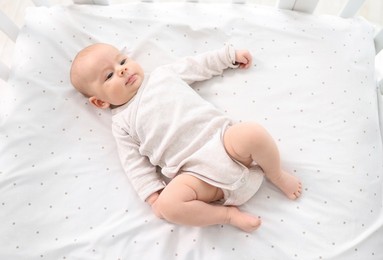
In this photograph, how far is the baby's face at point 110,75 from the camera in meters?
0.95

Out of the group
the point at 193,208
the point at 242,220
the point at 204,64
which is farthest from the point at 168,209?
the point at 204,64

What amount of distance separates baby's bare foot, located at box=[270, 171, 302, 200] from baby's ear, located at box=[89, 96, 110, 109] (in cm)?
42

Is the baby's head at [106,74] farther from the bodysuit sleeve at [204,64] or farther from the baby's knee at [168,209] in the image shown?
the baby's knee at [168,209]

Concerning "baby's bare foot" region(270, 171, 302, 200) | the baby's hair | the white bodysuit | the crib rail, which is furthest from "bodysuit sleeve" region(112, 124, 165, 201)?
the crib rail

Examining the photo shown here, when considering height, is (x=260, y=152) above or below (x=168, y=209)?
above

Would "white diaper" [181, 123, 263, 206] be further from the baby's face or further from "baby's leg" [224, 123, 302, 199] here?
the baby's face

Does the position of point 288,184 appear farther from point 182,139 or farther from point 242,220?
point 182,139

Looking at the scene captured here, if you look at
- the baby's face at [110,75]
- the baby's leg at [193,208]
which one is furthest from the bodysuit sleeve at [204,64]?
the baby's leg at [193,208]

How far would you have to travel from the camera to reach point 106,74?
97 cm

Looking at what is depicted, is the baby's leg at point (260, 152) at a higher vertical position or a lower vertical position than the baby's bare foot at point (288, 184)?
higher

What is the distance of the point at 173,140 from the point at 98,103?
0.69 feet

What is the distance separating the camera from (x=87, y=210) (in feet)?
3.03

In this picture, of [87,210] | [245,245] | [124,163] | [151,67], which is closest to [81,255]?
[87,210]

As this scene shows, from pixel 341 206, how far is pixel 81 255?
0.55 meters
